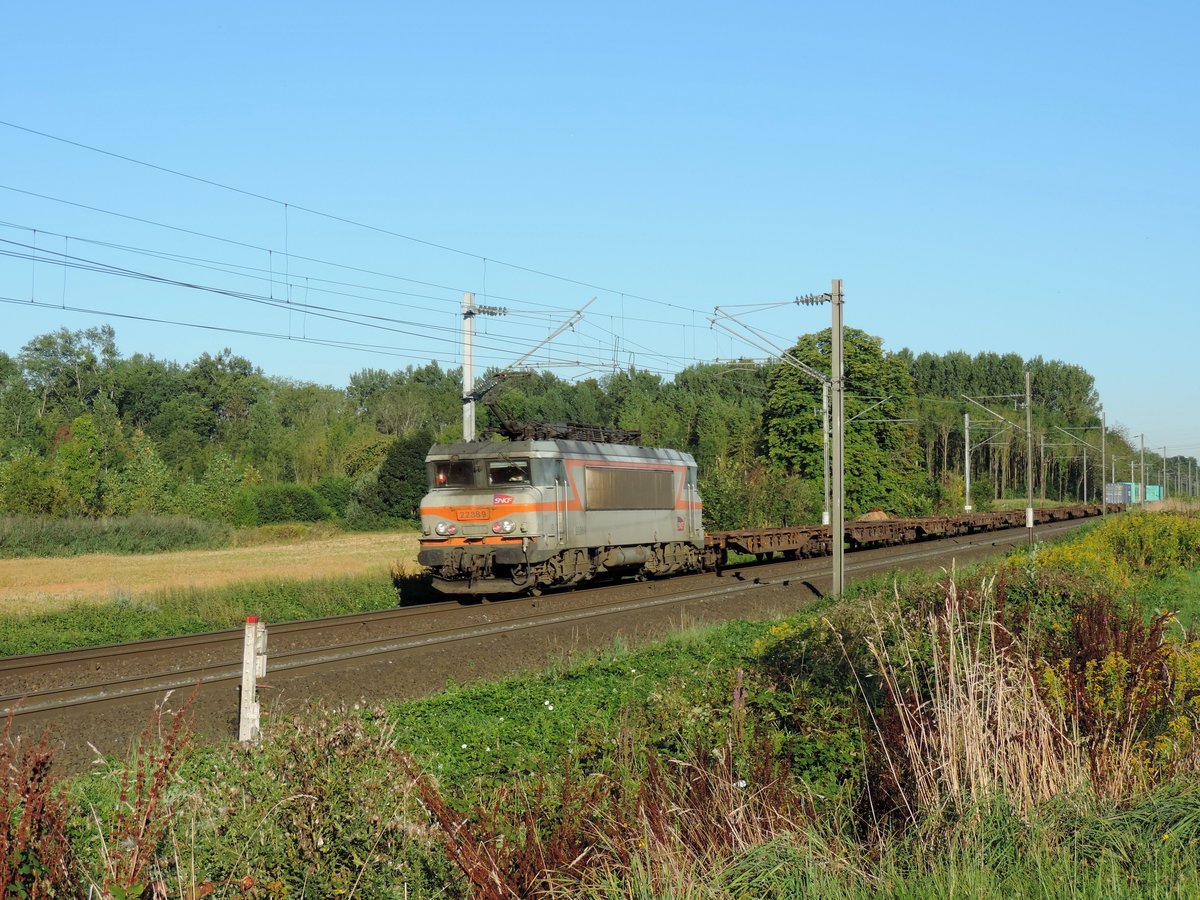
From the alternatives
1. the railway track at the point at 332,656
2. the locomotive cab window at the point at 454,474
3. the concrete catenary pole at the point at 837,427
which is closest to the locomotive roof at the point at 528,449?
the locomotive cab window at the point at 454,474

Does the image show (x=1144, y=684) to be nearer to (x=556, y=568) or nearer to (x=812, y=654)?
(x=812, y=654)

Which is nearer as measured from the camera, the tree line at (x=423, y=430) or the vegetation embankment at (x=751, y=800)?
the vegetation embankment at (x=751, y=800)

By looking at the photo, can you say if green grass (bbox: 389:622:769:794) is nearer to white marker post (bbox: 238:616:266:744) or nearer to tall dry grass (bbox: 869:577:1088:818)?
white marker post (bbox: 238:616:266:744)

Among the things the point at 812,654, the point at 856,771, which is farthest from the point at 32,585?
the point at 856,771

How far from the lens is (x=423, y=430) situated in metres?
64.5

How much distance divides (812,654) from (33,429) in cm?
8785

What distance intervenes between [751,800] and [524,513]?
16.3 meters

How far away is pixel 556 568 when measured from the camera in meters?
23.0

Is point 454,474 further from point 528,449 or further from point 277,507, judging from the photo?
point 277,507

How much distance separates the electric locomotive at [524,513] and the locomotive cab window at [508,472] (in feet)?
0.07

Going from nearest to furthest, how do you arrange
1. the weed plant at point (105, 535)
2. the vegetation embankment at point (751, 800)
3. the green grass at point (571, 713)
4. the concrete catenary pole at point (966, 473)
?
the vegetation embankment at point (751, 800)
the green grass at point (571, 713)
the weed plant at point (105, 535)
the concrete catenary pole at point (966, 473)

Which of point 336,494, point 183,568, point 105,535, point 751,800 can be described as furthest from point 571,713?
point 336,494

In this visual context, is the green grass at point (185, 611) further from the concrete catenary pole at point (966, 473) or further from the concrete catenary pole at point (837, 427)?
the concrete catenary pole at point (966, 473)

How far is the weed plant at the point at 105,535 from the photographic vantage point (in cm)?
4666
